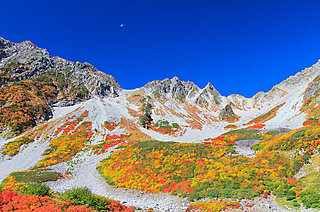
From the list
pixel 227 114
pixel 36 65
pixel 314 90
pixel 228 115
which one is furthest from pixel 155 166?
pixel 36 65

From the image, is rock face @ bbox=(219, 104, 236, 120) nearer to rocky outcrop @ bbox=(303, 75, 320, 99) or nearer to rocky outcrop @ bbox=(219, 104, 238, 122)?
rocky outcrop @ bbox=(219, 104, 238, 122)

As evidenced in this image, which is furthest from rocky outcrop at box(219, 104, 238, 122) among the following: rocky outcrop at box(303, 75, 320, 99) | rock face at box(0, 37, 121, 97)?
rock face at box(0, 37, 121, 97)

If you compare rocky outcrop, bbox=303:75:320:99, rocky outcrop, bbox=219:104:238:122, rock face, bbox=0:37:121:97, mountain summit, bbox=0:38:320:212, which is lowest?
mountain summit, bbox=0:38:320:212

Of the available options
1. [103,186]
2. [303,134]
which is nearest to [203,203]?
[103,186]

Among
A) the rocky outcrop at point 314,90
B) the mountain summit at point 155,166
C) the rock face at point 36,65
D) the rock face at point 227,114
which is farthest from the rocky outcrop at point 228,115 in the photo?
the rock face at point 36,65

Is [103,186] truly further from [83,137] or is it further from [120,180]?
[83,137]

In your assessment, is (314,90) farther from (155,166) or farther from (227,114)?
(155,166)

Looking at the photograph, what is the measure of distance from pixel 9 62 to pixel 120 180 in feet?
557

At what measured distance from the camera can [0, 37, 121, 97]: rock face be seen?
130 m

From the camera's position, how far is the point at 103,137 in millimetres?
72000

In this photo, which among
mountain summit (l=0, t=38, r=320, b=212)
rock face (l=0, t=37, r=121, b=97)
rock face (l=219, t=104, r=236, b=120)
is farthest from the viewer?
rock face (l=219, t=104, r=236, b=120)

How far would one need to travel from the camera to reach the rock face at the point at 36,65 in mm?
129712

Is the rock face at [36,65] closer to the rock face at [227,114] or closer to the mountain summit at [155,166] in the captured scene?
the mountain summit at [155,166]

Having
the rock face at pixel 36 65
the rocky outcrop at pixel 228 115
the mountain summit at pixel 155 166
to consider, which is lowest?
the mountain summit at pixel 155 166
